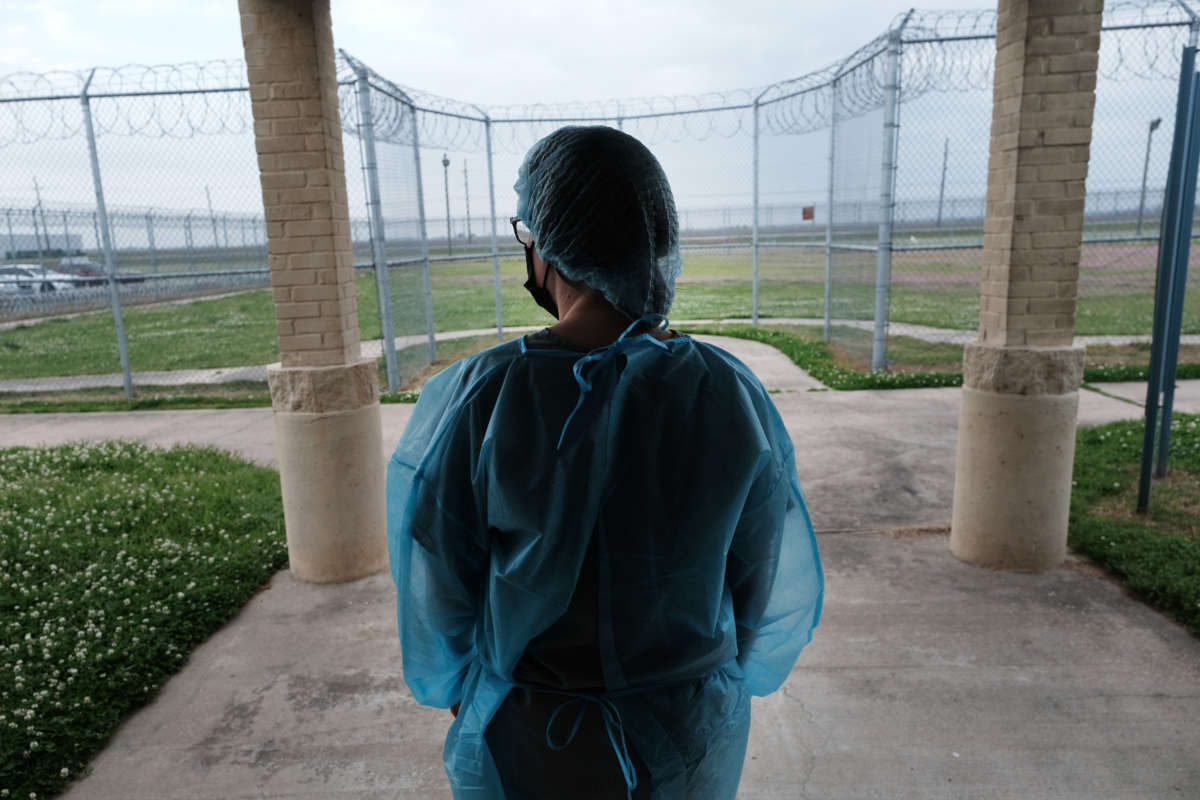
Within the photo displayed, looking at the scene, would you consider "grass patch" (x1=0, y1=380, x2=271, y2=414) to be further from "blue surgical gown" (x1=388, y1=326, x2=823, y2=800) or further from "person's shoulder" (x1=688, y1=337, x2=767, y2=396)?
"person's shoulder" (x1=688, y1=337, x2=767, y2=396)

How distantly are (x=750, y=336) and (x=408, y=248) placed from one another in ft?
22.1

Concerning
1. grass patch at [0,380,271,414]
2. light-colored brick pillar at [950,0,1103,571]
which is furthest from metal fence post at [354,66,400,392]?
light-colored brick pillar at [950,0,1103,571]

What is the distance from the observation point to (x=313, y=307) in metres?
4.88

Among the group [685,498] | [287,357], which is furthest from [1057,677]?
[287,357]

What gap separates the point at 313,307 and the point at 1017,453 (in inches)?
165

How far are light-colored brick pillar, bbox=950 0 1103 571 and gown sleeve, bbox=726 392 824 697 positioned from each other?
3.28 metres

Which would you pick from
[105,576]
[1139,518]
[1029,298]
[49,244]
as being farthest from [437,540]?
[49,244]

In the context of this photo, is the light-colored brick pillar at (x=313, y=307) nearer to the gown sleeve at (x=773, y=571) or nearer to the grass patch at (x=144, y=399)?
the gown sleeve at (x=773, y=571)

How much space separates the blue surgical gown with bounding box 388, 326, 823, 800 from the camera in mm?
1604

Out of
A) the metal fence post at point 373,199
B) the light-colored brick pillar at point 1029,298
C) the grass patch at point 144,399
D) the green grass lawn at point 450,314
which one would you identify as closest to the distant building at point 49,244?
the green grass lawn at point 450,314

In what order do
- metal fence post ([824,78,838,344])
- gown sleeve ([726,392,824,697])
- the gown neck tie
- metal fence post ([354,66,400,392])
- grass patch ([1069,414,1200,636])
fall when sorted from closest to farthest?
the gown neck tie < gown sleeve ([726,392,824,697]) < grass patch ([1069,414,1200,636]) < metal fence post ([354,66,400,392]) < metal fence post ([824,78,838,344])

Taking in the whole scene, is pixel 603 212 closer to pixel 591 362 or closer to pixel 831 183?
pixel 591 362

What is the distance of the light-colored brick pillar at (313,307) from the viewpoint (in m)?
4.62

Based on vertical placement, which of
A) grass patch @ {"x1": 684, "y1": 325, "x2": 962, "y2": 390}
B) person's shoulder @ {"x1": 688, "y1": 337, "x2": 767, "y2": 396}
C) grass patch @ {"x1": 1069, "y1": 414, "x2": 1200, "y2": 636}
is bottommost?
grass patch @ {"x1": 1069, "y1": 414, "x2": 1200, "y2": 636}
